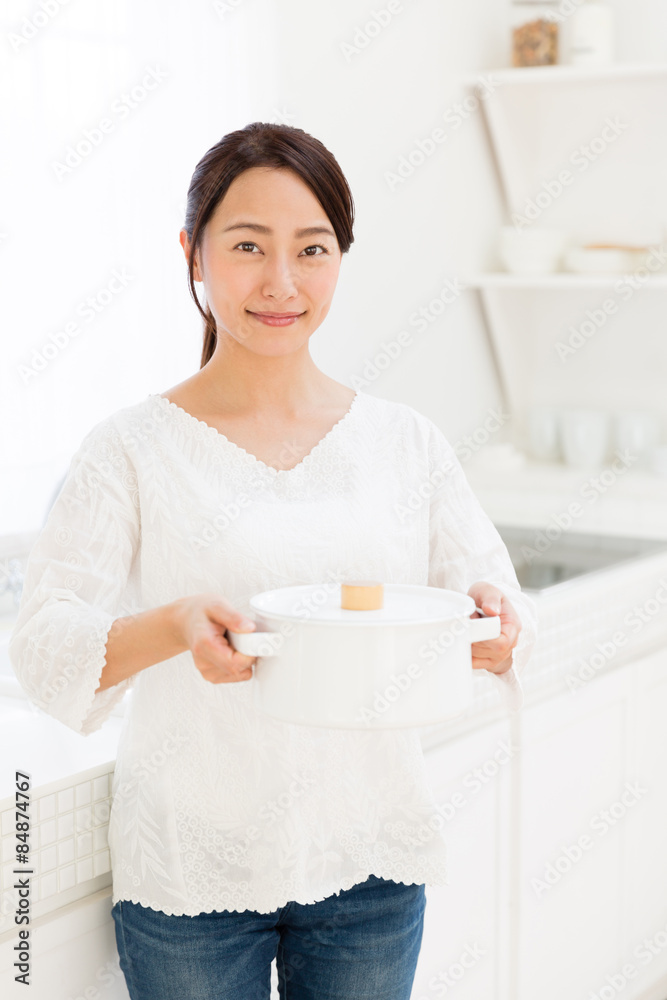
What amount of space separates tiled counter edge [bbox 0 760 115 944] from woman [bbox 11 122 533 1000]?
0.03 m

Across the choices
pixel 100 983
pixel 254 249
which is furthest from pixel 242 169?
pixel 100 983

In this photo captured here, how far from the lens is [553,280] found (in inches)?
97.0

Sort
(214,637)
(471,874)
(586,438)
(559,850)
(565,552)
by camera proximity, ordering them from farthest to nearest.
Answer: (586,438) < (565,552) < (559,850) < (471,874) < (214,637)

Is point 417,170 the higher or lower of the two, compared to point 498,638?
higher

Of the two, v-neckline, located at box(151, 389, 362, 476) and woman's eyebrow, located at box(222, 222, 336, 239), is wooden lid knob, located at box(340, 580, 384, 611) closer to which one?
v-neckline, located at box(151, 389, 362, 476)

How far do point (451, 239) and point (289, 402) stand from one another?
148 centimetres

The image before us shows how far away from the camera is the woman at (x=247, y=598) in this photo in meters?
1.01

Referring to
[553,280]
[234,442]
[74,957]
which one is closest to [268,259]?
[234,442]

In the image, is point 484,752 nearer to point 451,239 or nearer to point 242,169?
point 242,169

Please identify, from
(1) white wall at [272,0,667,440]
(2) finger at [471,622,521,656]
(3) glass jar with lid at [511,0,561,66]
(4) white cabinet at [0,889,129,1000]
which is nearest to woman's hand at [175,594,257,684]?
(2) finger at [471,622,521,656]

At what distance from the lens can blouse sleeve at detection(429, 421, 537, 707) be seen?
1121 mm

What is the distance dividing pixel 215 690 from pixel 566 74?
72.7 inches

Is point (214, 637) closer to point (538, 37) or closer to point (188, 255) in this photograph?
point (188, 255)

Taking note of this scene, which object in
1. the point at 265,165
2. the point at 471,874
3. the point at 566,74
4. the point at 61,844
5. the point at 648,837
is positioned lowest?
the point at 648,837
